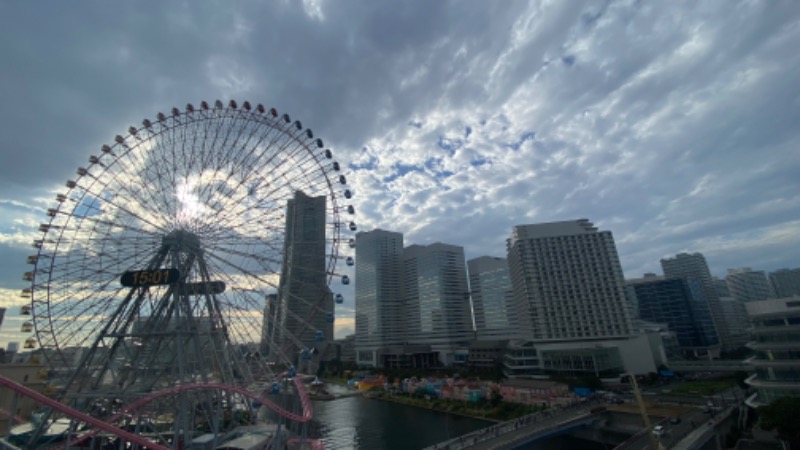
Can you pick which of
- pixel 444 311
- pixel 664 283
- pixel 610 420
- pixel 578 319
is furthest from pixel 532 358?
pixel 664 283

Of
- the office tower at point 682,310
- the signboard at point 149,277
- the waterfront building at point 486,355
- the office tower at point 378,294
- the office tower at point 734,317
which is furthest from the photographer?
the office tower at point 378,294

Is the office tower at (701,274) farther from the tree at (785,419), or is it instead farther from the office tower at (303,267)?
the office tower at (303,267)

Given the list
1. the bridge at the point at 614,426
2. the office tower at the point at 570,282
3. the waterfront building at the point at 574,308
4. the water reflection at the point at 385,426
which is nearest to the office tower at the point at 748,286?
the waterfront building at the point at 574,308

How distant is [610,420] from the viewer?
141 feet

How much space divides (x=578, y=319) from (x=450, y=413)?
41.6 meters

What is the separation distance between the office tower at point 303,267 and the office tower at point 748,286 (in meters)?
197

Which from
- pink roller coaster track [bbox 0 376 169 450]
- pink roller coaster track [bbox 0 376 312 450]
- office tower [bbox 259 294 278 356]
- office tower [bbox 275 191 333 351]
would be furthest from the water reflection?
pink roller coaster track [bbox 0 376 169 450]

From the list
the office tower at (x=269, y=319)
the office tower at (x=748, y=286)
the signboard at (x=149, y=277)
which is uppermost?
the office tower at (x=748, y=286)

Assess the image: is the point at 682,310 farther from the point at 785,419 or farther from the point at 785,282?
the point at 785,419

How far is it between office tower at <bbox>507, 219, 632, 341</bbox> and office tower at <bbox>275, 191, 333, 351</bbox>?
2737 inches

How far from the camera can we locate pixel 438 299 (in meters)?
137

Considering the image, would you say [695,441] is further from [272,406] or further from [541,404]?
[272,406]

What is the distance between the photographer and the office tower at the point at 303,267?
27734 mm

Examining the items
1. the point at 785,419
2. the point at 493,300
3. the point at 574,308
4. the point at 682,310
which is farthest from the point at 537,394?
the point at 682,310
